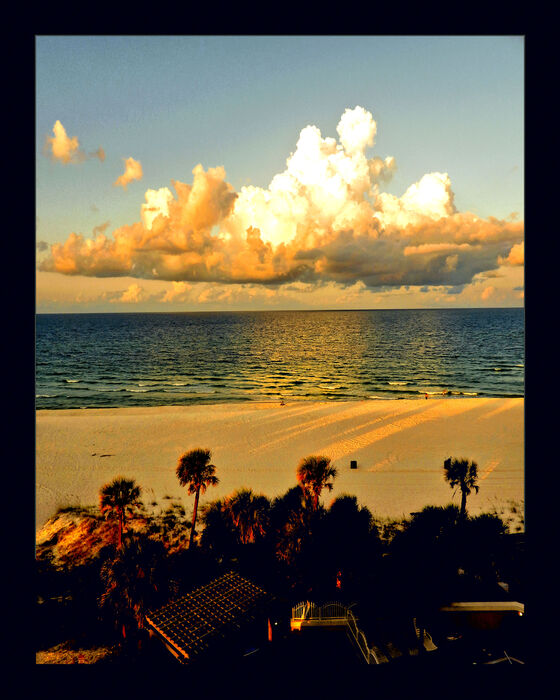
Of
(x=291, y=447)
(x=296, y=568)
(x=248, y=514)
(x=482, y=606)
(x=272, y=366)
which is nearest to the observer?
(x=482, y=606)

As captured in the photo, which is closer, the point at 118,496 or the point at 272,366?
the point at 118,496

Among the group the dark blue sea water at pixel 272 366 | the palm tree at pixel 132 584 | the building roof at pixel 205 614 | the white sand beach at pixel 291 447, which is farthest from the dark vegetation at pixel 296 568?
the dark blue sea water at pixel 272 366

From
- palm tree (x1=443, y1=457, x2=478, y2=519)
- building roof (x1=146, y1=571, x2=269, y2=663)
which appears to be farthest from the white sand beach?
building roof (x1=146, y1=571, x2=269, y2=663)

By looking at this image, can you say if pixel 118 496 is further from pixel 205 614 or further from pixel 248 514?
pixel 205 614

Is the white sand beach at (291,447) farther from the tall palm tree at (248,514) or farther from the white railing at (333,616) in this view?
the white railing at (333,616)

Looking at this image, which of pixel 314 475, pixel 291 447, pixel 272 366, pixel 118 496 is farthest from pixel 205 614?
pixel 272 366
